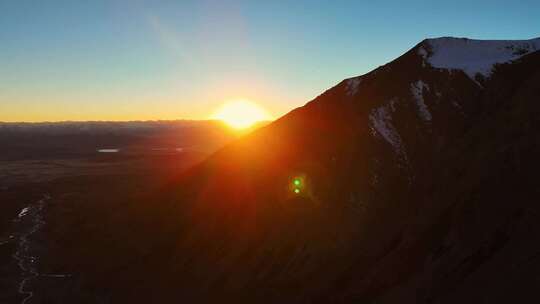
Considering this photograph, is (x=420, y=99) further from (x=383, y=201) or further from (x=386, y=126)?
(x=383, y=201)

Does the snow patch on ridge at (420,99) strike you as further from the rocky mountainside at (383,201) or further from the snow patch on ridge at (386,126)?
the snow patch on ridge at (386,126)

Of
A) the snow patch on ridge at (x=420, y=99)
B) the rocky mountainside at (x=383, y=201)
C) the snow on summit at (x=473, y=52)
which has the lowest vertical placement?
the rocky mountainside at (x=383, y=201)

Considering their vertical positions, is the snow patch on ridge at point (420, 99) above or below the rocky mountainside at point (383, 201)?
above

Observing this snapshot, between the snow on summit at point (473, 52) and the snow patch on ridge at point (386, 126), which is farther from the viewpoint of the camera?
the snow on summit at point (473, 52)

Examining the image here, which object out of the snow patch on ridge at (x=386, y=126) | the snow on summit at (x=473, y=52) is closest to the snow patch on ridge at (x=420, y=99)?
the snow patch on ridge at (x=386, y=126)

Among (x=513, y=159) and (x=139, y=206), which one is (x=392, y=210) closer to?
(x=513, y=159)

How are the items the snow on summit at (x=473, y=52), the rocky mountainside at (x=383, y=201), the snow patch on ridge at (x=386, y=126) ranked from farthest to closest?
1. the snow on summit at (x=473, y=52)
2. the snow patch on ridge at (x=386, y=126)
3. the rocky mountainside at (x=383, y=201)

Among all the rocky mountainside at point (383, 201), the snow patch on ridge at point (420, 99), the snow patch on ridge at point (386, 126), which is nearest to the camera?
the rocky mountainside at point (383, 201)
